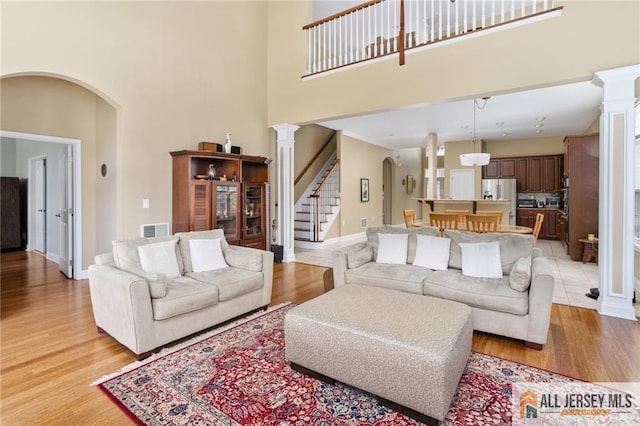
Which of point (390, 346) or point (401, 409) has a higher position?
point (390, 346)

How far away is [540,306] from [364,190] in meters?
7.12

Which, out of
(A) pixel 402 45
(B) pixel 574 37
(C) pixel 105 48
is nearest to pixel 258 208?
(C) pixel 105 48

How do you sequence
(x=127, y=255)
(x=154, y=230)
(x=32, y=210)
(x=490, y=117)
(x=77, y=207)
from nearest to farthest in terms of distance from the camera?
1. (x=127, y=255)
2. (x=154, y=230)
3. (x=77, y=207)
4. (x=490, y=117)
5. (x=32, y=210)

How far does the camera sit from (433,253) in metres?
3.66

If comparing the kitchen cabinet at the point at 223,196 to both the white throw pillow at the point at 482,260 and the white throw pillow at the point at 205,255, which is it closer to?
the white throw pillow at the point at 205,255

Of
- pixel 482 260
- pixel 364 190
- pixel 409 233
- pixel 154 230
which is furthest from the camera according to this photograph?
pixel 364 190

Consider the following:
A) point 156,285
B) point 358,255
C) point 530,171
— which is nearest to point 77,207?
point 156,285

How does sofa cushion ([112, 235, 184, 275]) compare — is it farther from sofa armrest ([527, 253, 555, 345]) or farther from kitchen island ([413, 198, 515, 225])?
kitchen island ([413, 198, 515, 225])

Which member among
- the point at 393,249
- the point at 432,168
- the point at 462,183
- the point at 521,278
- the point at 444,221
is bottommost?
the point at 521,278

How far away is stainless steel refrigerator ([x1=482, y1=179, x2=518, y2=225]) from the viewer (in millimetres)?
9273

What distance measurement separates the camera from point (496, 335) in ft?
9.87

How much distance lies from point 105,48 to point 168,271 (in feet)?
10.0

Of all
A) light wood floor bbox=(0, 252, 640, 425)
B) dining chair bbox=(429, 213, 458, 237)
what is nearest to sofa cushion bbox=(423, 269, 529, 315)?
light wood floor bbox=(0, 252, 640, 425)

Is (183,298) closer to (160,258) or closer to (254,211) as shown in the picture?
(160,258)
